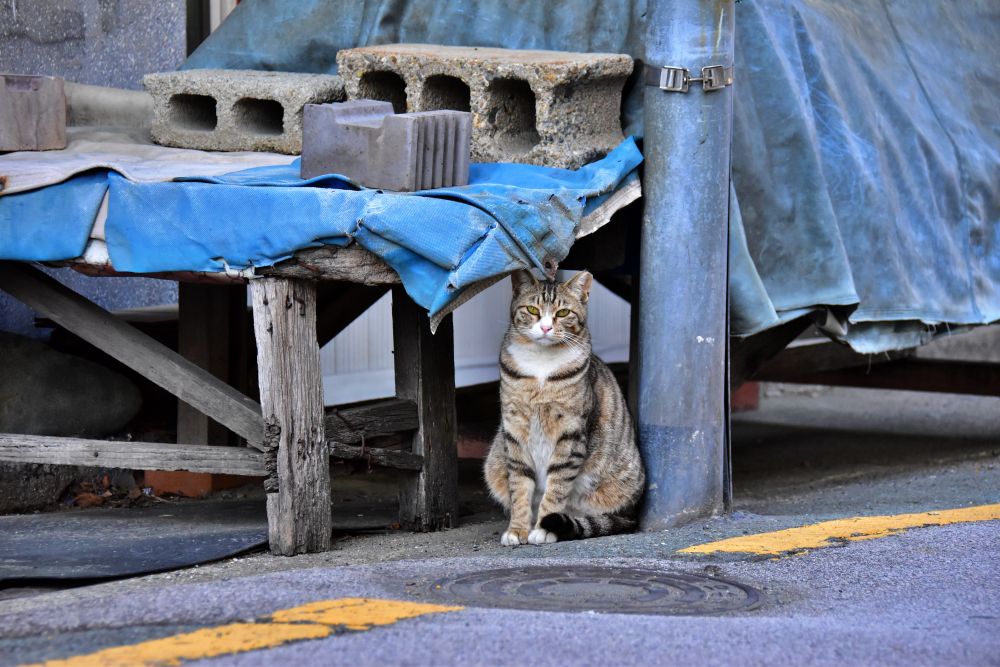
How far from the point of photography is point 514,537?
5148mm

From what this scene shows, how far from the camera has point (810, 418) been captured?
10.5 m

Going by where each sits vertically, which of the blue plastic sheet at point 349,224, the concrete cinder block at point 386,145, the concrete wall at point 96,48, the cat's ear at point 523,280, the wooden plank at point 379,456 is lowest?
the wooden plank at point 379,456

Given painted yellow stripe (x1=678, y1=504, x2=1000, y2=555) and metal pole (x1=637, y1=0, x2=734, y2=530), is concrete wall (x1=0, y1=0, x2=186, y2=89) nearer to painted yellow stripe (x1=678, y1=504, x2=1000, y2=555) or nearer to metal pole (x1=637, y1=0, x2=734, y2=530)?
metal pole (x1=637, y1=0, x2=734, y2=530)

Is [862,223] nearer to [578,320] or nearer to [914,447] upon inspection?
[578,320]

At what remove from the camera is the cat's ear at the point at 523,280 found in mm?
5328

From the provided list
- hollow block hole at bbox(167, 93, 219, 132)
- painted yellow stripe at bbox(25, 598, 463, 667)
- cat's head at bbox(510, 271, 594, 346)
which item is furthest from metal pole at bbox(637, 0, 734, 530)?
hollow block hole at bbox(167, 93, 219, 132)

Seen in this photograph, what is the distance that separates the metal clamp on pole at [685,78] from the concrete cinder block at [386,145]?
82cm

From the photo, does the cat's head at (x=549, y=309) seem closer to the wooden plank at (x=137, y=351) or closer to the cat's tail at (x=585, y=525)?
the cat's tail at (x=585, y=525)

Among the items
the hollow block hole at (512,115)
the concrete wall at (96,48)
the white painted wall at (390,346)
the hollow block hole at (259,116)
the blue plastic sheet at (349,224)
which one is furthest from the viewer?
the white painted wall at (390,346)

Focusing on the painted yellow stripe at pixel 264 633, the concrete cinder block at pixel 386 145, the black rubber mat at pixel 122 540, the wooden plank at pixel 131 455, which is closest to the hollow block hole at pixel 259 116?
the concrete cinder block at pixel 386 145

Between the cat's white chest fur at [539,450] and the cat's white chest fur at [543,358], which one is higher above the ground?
the cat's white chest fur at [543,358]

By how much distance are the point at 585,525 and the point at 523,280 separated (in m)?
1.01

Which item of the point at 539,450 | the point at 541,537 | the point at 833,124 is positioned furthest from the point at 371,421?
the point at 833,124

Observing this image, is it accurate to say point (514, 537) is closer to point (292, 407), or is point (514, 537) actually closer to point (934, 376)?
point (292, 407)
